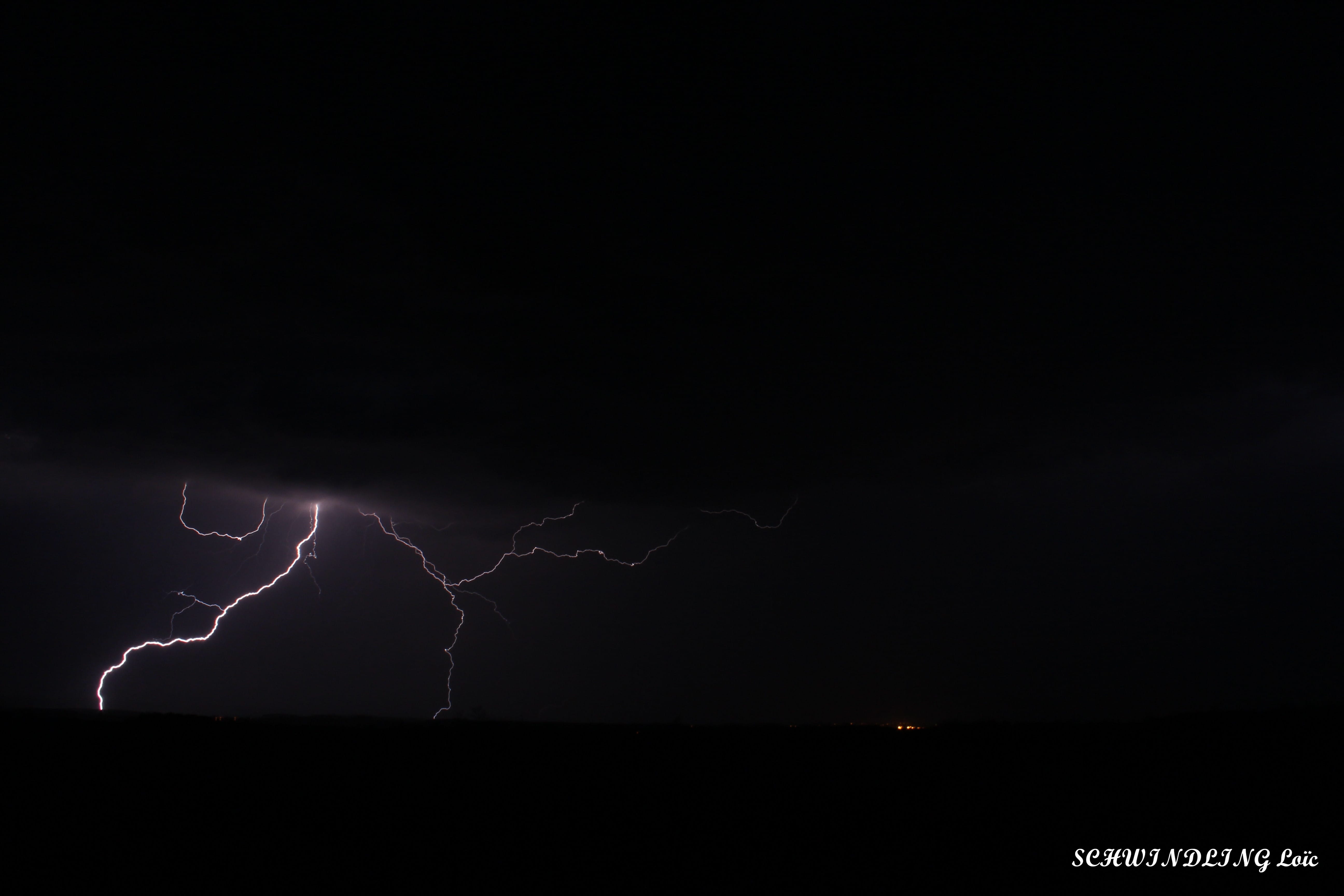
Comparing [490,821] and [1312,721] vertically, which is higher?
[1312,721]

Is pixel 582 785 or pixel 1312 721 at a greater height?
pixel 1312 721

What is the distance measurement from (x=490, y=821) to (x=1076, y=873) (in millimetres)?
3019

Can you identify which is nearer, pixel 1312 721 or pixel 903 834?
pixel 903 834

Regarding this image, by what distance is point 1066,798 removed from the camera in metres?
3.92

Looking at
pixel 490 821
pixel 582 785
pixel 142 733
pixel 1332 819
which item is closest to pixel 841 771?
pixel 582 785

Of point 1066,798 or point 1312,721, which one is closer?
point 1066,798

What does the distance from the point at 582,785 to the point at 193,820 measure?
2152 mm

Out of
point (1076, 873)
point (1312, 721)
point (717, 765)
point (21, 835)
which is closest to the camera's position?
point (1076, 873)

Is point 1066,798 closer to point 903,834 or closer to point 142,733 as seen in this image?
point 903,834

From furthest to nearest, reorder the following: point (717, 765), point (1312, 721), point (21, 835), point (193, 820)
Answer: point (1312, 721) < point (717, 765) < point (193, 820) < point (21, 835)

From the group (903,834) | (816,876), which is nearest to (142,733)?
(816,876)

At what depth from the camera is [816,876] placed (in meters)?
3.25

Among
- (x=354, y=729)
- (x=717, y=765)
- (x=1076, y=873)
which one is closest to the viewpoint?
(x=1076, y=873)

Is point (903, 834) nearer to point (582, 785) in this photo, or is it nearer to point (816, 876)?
point (816, 876)
